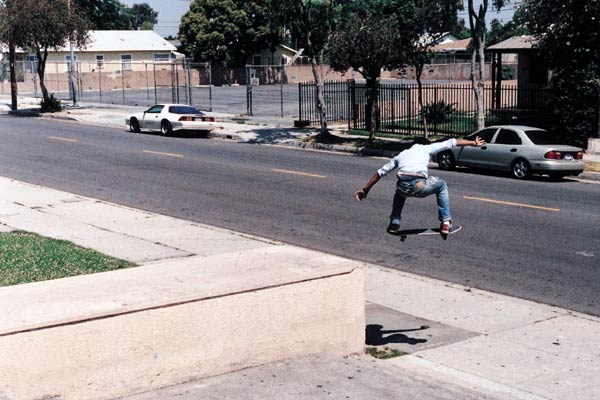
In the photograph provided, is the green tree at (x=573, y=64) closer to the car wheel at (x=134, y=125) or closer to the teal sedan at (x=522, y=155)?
the teal sedan at (x=522, y=155)

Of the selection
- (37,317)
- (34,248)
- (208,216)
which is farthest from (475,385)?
(208,216)

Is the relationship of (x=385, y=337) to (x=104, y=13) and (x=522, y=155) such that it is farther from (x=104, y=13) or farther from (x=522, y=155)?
(x=104, y=13)

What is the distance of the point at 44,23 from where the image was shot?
4431cm

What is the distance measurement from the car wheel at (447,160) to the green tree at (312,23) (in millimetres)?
7911

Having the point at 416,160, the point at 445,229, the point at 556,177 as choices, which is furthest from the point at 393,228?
the point at 556,177

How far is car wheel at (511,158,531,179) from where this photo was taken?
2164 cm

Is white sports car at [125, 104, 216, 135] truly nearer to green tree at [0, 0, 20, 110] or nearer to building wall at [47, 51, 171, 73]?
green tree at [0, 0, 20, 110]

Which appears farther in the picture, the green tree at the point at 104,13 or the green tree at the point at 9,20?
the green tree at the point at 104,13

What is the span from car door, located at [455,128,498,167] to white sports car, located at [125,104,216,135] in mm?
13888

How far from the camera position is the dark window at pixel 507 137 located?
22.2 meters

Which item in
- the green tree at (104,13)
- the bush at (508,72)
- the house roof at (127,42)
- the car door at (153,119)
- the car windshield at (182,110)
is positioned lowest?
the car door at (153,119)

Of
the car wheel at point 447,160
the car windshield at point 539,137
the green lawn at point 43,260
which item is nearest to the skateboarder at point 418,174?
the green lawn at point 43,260

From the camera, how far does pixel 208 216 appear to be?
16.7 m

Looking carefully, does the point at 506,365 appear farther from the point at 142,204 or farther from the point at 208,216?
the point at 142,204
